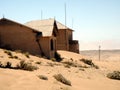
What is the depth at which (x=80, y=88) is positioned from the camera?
456 inches

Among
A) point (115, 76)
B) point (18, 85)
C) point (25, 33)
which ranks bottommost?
point (115, 76)

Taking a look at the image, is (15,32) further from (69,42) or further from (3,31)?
(69,42)

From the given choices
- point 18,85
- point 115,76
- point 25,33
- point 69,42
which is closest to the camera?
point 18,85

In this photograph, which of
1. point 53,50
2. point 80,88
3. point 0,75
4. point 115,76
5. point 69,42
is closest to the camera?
point 0,75

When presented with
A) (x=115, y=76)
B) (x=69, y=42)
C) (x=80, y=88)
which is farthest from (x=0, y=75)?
(x=69, y=42)

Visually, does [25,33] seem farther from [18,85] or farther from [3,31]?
[18,85]

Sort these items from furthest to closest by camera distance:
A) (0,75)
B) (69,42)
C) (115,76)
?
(69,42), (115,76), (0,75)

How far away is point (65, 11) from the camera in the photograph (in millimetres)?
46344

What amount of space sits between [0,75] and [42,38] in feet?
66.5

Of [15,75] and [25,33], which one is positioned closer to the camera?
[15,75]

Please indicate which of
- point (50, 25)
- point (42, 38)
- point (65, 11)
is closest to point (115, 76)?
point (42, 38)

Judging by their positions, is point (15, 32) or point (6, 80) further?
point (15, 32)

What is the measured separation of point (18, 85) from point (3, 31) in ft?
71.4

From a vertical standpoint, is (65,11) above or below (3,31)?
above
